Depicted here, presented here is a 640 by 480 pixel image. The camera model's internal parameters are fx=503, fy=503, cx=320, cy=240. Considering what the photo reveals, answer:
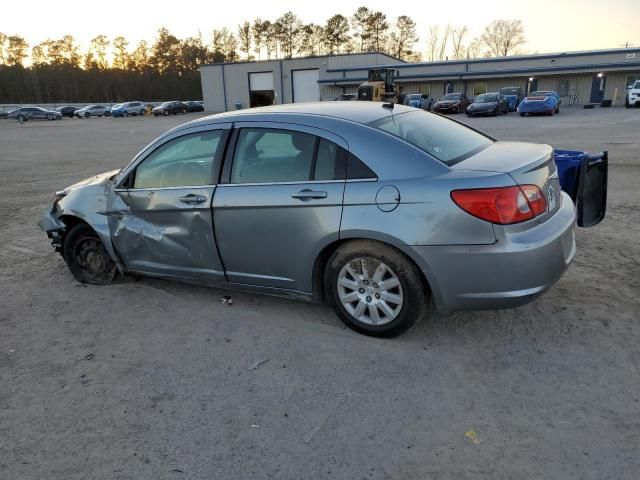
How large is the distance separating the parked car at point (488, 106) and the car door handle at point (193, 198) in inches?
1237

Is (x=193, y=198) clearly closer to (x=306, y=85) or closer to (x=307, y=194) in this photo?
(x=307, y=194)

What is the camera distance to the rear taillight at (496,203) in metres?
3.11

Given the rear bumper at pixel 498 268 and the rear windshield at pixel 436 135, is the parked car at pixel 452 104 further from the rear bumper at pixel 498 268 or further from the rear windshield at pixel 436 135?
the rear bumper at pixel 498 268

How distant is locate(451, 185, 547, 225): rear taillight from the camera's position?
311 cm

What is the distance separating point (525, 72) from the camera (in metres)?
45.7

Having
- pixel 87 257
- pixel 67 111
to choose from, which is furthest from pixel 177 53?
pixel 87 257

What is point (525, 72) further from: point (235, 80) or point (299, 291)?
point (299, 291)

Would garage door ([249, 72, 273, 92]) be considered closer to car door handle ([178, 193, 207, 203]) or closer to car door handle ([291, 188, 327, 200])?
car door handle ([178, 193, 207, 203])

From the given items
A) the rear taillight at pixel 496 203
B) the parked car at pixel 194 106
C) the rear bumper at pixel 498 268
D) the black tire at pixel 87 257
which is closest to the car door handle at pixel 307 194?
the rear bumper at pixel 498 268

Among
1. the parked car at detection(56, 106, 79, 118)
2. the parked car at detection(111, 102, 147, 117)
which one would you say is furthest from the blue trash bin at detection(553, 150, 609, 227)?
the parked car at detection(56, 106, 79, 118)

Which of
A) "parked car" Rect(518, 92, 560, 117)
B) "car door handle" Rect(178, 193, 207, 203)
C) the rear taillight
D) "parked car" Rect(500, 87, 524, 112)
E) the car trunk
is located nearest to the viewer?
the rear taillight

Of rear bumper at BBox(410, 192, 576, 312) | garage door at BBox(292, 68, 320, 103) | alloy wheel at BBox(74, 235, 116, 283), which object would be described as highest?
garage door at BBox(292, 68, 320, 103)

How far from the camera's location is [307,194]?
3.62 meters

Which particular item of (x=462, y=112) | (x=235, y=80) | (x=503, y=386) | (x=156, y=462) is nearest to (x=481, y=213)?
(x=503, y=386)
